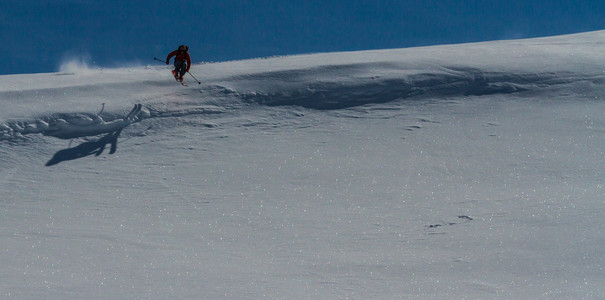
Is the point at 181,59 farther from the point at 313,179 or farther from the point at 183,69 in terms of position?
A: the point at 313,179

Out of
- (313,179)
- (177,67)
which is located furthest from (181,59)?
(313,179)

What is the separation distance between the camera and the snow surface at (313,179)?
20.9 feet

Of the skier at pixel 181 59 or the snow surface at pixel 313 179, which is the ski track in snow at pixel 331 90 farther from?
the skier at pixel 181 59

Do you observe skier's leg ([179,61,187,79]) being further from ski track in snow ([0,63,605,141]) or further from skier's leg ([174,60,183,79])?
ski track in snow ([0,63,605,141])

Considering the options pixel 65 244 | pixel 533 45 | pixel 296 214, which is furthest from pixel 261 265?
pixel 533 45

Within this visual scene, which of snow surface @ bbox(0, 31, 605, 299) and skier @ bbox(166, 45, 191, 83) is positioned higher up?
skier @ bbox(166, 45, 191, 83)

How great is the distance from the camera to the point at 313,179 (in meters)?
8.89

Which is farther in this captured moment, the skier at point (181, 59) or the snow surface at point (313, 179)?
the skier at point (181, 59)

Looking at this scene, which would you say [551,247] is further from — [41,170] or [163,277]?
[41,170]

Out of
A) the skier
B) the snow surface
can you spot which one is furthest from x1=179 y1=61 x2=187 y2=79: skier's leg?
the snow surface

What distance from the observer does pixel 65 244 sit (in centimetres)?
697

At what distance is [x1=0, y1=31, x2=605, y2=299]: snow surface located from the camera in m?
6.36

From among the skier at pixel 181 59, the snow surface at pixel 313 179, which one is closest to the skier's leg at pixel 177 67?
the skier at pixel 181 59

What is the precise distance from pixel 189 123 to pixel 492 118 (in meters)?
4.46
